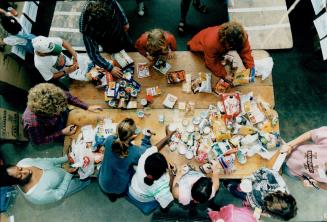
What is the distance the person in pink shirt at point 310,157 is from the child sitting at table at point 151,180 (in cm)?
154

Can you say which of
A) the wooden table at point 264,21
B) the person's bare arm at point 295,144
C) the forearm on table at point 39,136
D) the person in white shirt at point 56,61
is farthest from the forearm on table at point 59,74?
the person's bare arm at point 295,144

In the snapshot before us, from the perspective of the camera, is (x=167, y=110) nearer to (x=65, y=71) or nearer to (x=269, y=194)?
(x=65, y=71)

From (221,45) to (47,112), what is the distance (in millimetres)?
2183

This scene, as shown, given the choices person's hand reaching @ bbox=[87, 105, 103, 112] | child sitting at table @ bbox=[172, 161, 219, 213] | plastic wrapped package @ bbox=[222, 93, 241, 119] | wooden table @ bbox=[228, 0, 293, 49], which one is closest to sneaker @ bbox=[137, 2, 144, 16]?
wooden table @ bbox=[228, 0, 293, 49]

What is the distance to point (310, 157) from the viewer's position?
3.76 meters

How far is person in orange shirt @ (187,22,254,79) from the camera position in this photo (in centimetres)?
379

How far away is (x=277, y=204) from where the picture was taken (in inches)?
129

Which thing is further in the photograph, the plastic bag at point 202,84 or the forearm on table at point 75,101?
the plastic bag at point 202,84

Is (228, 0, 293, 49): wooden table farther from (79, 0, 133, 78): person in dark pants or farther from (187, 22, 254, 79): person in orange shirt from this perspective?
(79, 0, 133, 78): person in dark pants

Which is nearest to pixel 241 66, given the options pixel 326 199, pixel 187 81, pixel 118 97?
pixel 187 81

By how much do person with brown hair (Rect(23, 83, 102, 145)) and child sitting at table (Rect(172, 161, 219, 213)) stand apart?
1381mm

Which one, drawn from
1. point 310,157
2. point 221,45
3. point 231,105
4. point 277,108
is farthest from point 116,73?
point 277,108

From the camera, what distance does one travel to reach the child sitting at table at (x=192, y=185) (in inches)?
131

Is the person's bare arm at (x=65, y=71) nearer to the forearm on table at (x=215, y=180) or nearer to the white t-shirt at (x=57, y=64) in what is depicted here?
the white t-shirt at (x=57, y=64)
